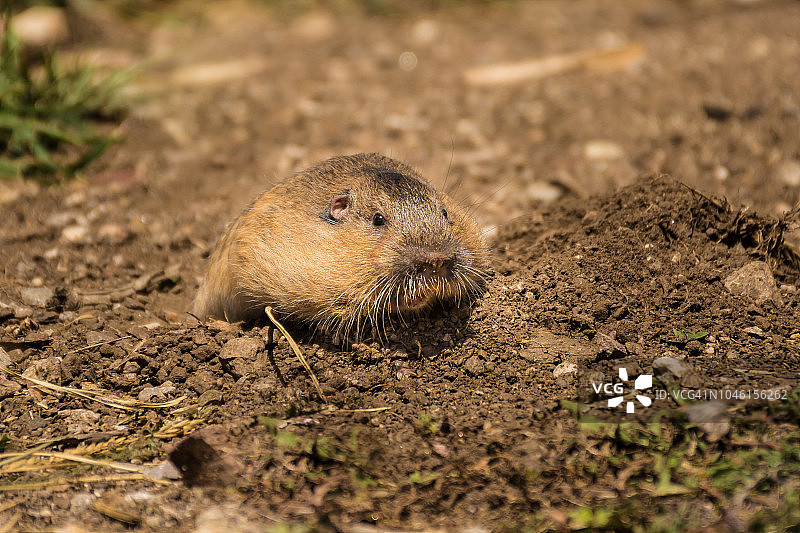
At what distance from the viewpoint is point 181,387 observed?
3812mm

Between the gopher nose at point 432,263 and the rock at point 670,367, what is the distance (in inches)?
43.1

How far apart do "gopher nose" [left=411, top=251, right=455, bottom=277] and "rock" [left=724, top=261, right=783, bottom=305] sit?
5.06 feet

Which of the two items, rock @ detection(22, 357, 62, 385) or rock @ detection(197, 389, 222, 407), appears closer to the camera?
rock @ detection(197, 389, 222, 407)

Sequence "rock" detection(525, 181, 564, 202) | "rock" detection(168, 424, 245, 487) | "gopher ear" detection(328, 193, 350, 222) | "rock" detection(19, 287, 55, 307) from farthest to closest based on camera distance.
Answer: "rock" detection(525, 181, 564, 202) < "rock" detection(19, 287, 55, 307) < "gopher ear" detection(328, 193, 350, 222) < "rock" detection(168, 424, 245, 487)

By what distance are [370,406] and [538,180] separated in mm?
3152

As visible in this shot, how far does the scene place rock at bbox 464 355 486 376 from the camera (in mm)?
3676

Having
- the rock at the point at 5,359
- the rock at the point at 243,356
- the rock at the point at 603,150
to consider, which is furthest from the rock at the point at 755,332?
the rock at the point at 5,359

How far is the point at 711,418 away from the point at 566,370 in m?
0.73

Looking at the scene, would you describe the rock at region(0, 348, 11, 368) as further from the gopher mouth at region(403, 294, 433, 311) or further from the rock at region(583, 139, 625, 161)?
the rock at region(583, 139, 625, 161)

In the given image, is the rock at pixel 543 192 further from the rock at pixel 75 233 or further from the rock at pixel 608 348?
the rock at pixel 75 233

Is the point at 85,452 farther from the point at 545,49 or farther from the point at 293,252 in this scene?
the point at 545,49

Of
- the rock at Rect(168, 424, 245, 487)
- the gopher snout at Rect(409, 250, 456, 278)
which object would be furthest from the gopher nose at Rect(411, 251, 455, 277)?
the rock at Rect(168, 424, 245, 487)

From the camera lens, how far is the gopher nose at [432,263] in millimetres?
3650

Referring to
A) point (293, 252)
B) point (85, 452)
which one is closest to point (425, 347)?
point (293, 252)
